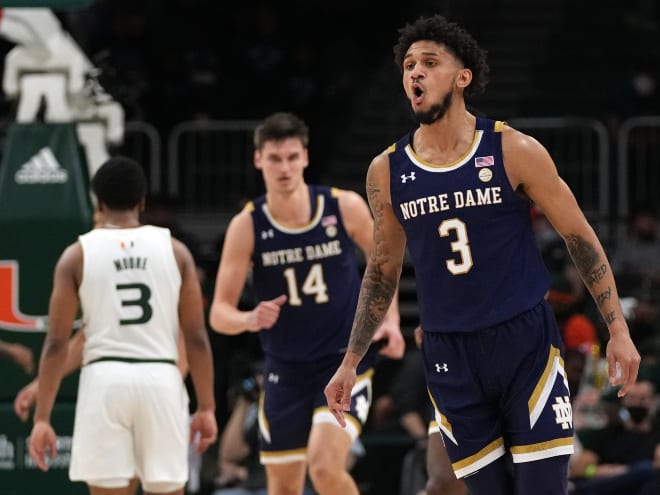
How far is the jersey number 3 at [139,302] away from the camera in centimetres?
738

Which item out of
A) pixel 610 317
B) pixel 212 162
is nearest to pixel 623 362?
→ pixel 610 317

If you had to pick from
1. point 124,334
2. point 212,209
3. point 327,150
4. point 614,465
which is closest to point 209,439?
point 124,334

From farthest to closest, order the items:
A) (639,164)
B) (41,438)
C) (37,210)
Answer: (639,164) → (37,210) → (41,438)

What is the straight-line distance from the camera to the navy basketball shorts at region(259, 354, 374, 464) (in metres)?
8.50

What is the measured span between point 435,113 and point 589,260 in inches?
34.5

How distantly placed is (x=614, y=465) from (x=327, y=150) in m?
7.14

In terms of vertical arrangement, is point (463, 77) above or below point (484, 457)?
above

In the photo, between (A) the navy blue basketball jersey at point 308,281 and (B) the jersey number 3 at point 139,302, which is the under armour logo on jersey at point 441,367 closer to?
(B) the jersey number 3 at point 139,302

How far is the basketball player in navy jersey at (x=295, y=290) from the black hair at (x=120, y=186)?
122 centimetres

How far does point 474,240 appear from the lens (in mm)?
6105

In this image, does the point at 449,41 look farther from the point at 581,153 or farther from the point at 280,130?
the point at 581,153

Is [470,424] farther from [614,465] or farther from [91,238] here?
[614,465]

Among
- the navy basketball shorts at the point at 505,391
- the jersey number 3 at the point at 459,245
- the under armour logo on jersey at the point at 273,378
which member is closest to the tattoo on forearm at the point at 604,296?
the navy basketball shorts at the point at 505,391

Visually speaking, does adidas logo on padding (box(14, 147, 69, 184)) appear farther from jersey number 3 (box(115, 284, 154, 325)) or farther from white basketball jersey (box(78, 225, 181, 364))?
jersey number 3 (box(115, 284, 154, 325))
